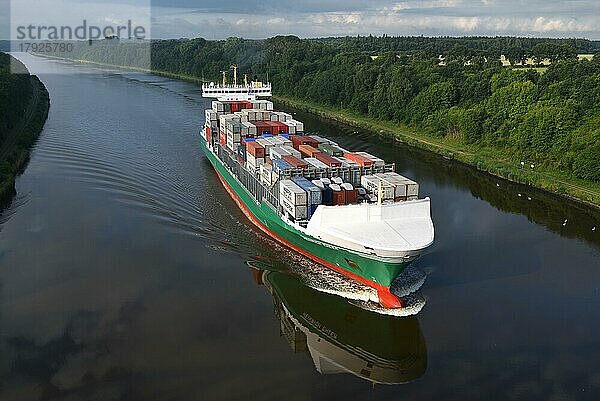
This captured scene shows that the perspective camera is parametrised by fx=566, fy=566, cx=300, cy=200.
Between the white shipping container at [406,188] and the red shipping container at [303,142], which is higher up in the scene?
the red shipping container at [303,142]

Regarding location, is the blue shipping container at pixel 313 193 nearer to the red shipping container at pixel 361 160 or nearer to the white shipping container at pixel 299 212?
the white shipping container at pixel 299 212

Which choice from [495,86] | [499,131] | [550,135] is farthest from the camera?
[495,86]

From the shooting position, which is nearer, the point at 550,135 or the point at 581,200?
the point at 581,200

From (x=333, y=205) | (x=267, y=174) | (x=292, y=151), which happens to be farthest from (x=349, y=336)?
(x=292, y=151)

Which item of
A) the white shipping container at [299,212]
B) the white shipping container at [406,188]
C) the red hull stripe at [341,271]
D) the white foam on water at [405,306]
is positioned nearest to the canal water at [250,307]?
the white foam on water at [405,306]

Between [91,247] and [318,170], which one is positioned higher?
[318,170]

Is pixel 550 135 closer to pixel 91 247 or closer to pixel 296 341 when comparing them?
pixel 296 341

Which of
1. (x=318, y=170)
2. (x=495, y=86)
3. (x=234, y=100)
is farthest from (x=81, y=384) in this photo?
(x=495, y=86)

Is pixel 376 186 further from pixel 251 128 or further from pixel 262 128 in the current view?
pixel 251 128
